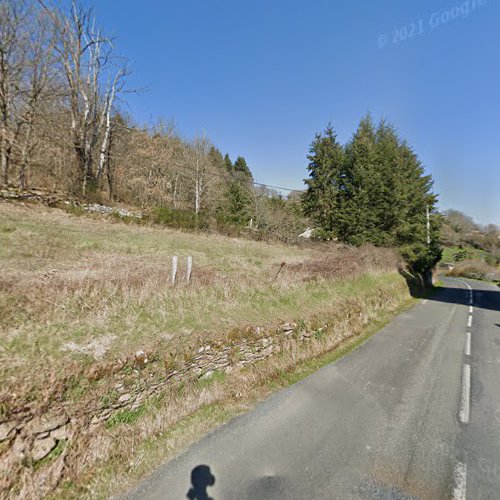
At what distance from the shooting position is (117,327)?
4.61 metres

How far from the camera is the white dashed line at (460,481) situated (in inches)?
108

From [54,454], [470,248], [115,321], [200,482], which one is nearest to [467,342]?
[200,482]

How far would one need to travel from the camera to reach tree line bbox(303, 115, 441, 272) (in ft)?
68.3

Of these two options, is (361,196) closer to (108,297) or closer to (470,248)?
(108,297)

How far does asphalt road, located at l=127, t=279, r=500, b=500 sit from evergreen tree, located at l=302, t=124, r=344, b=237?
18395 mm

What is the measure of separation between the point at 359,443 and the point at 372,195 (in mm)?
21201

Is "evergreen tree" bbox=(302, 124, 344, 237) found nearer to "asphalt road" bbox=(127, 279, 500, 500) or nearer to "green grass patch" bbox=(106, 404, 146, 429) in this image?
"asphalt road" bbox=(127, 279, 500, 500)

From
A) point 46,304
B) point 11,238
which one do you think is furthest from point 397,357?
point 11,238

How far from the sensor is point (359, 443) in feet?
11.3

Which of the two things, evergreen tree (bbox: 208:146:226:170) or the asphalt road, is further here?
evergreen tree (bbox: 208:146:226:170)

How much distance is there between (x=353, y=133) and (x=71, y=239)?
81.0ft

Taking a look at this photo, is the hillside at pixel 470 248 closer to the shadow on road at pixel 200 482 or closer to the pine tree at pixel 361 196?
the pine tree at pixel 361 196

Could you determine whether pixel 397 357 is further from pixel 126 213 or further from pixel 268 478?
pixel 126 213

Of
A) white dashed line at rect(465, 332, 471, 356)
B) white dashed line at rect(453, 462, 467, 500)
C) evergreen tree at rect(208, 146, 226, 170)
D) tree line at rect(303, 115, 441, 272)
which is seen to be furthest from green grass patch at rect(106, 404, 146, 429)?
evergreen tree at rect(208, 146, 226, 170)
